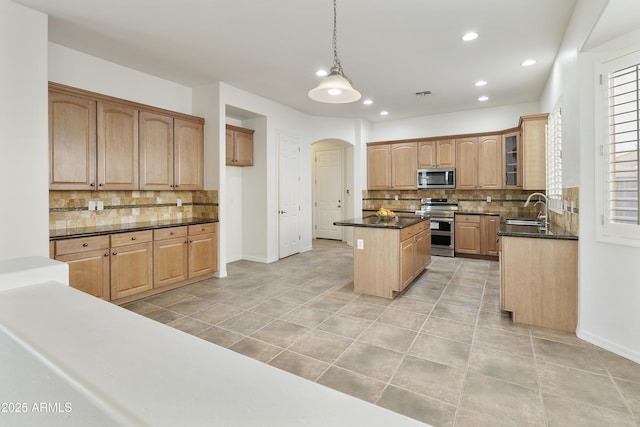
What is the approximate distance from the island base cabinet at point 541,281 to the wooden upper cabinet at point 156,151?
4.19 m

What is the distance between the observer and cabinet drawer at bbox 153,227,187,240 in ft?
13.1

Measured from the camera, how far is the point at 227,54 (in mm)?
3863

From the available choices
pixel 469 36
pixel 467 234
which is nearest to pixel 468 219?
pixel 467 234

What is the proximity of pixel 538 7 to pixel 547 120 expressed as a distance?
2.15 meters

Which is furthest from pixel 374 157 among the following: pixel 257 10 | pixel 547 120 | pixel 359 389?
pixel 359 389

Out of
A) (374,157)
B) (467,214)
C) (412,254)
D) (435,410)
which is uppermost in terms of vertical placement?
(374,157)

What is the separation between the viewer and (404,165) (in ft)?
23.0

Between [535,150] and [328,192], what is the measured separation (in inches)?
184

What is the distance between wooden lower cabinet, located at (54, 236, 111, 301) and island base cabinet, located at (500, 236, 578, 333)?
4.15 m

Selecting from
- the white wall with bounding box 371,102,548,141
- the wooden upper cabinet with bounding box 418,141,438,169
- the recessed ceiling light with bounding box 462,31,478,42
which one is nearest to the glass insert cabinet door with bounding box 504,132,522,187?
the white wall with bounding box 371,102,548,141

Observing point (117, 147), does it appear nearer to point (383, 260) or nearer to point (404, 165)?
point (383, 260)

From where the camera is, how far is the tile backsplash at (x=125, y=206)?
3.67 metres

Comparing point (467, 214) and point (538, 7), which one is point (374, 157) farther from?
point (538, 7)

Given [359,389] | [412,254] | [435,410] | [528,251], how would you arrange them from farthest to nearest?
[412,254]
[528,251]
[359,389]
[435,410]
